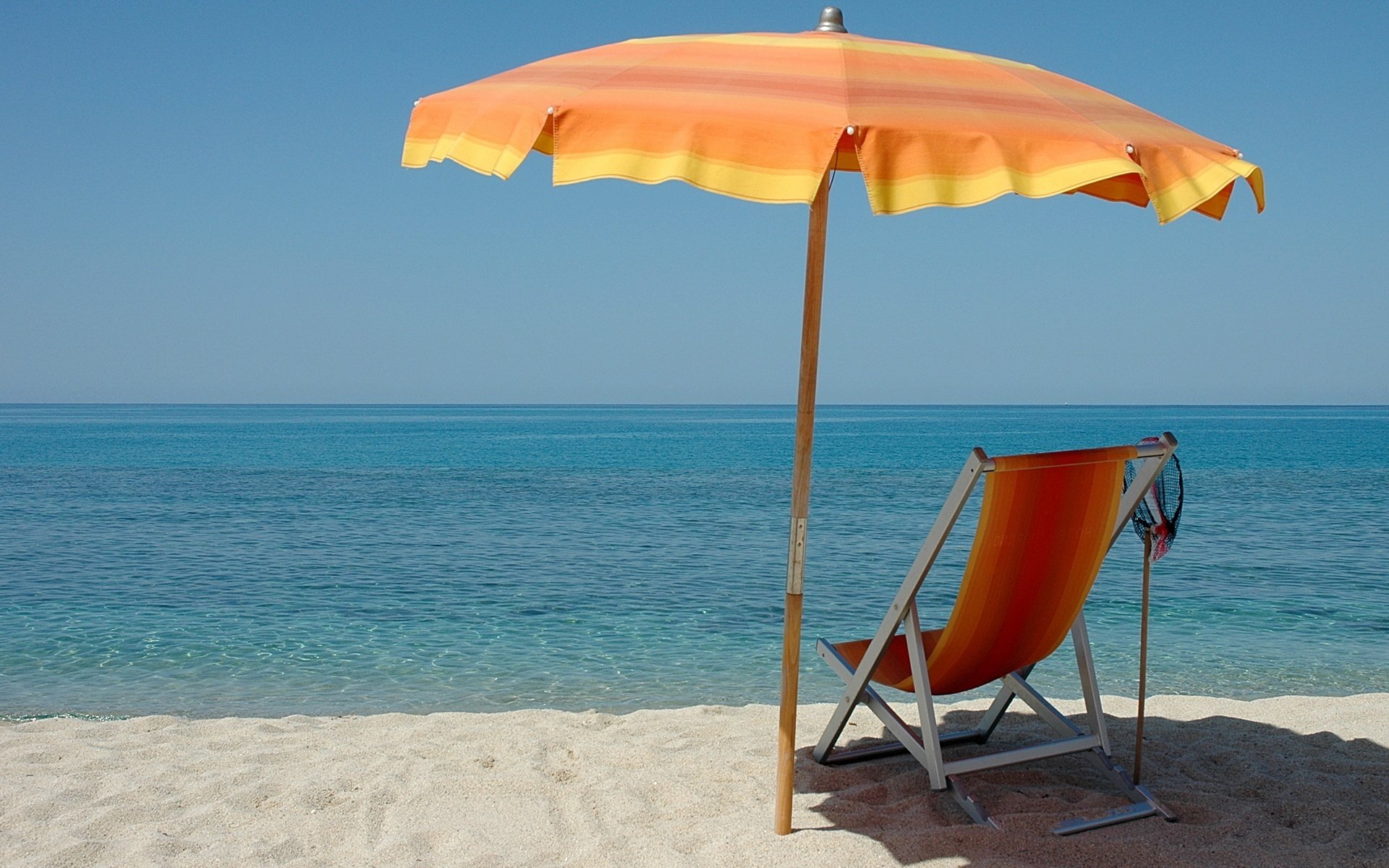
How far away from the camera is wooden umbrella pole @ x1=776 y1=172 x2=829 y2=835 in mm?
2859

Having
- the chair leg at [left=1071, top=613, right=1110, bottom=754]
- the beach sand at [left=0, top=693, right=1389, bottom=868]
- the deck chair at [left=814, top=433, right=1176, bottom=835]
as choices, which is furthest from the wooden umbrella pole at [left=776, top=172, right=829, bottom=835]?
the chair leg at [left=1071, top=613, right=1110, bottom=754]

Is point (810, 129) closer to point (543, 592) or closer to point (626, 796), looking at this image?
point (626, 796)

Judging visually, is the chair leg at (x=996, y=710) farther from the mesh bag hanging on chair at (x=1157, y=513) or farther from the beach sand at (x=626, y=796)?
the mesh bag hanging on chair at (x=1157, y=513)

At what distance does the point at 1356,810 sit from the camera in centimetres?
322

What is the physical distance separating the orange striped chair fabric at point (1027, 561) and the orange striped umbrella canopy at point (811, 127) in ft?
2.74

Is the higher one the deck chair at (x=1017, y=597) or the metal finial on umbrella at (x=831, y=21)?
the metal finial on umbrella at (x=831, y=21)

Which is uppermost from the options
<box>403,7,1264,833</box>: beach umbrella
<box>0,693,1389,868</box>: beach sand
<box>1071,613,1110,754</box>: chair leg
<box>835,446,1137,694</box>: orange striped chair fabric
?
<box>403,7,1264,833</box>: beach umbrella

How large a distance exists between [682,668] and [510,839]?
11.6 feet

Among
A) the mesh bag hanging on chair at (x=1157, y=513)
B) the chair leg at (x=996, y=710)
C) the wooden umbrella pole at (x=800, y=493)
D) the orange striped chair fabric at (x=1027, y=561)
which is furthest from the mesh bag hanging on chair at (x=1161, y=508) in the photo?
the wooden umbrella pole at (x=800, y=493)

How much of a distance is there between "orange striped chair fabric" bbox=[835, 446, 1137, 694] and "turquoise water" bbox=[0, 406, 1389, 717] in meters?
2.70

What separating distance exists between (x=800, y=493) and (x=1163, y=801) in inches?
64.6

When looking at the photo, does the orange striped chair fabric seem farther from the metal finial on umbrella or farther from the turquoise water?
the turquoise water

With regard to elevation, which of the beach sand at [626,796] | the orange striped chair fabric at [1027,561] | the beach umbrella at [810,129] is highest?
the beach umbrella at [810,129]

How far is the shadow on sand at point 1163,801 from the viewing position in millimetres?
2854
